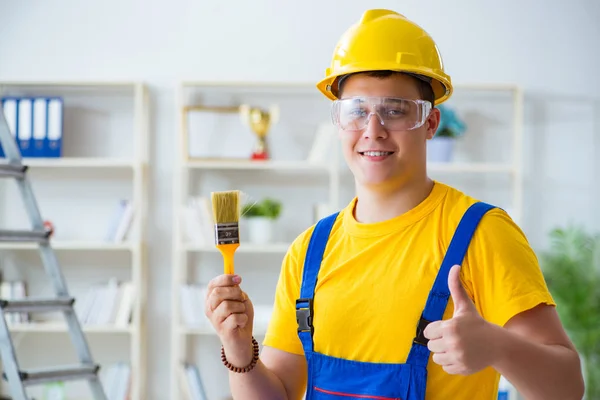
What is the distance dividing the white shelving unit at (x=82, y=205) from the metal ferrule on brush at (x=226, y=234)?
12.2 ft

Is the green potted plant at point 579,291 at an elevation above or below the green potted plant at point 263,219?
below

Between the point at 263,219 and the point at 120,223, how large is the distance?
0.87 m

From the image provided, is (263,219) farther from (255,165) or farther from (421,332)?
(421,332)

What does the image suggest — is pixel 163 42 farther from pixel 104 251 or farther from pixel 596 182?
pixel 596 182

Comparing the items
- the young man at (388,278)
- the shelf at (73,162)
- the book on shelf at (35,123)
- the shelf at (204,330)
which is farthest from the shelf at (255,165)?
the young man at (388,278)

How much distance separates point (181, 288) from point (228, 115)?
3.64 feet

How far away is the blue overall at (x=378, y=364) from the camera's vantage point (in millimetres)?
1367

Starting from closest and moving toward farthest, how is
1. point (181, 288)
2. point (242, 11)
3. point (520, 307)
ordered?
point (520, 307) → point (181, 288) → point (242, 11)

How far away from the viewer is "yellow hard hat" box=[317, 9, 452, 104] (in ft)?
4.82

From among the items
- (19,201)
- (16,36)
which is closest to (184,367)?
(19,201)

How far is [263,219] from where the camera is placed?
4.78 m

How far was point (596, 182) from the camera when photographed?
5.09 metres

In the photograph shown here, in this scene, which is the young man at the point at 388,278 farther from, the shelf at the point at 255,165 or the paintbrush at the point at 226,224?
the shelf at the point at 255,165

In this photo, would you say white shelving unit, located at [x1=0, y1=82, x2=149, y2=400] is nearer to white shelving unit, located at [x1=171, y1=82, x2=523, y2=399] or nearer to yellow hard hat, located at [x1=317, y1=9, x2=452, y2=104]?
white shelving unit, located at [x1=171, y1=82, x2=523, y2=399]
